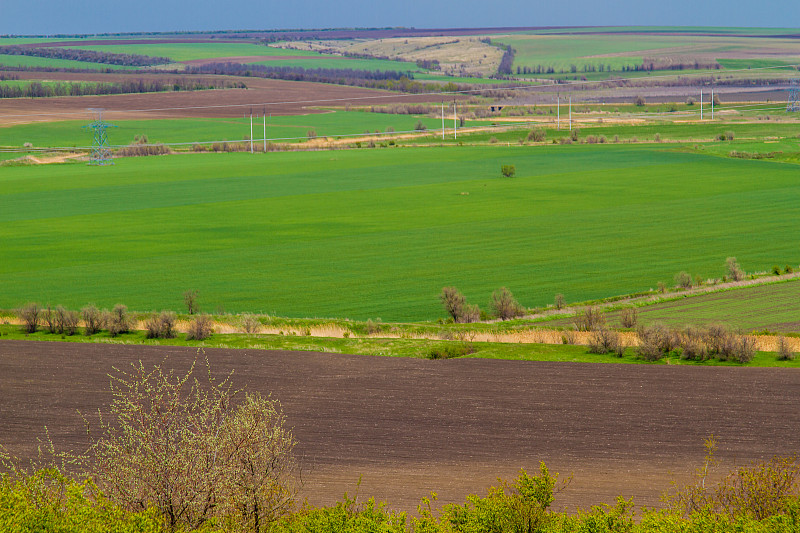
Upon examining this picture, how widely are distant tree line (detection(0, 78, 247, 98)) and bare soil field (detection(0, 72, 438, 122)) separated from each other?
15.9 feet

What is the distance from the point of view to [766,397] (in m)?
20.0

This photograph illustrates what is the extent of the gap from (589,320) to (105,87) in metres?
125

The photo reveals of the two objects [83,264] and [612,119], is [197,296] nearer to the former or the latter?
[83,264]

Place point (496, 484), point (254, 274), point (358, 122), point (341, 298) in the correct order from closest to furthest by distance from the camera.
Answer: point (496, 484) → point (341, 298) → point (254, 274) → point (358, 122)

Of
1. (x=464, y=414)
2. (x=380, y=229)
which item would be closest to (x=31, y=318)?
(x=464, y=414)

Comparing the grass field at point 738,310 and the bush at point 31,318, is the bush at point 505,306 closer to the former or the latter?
the grass field at point 738,310

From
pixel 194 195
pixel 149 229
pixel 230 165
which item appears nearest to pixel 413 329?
pixel 149 229

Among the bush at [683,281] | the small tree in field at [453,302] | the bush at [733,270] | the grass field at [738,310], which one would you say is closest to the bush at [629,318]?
the grass field at [738,310]

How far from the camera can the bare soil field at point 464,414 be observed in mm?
16625

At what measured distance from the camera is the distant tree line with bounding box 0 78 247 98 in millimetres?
131750

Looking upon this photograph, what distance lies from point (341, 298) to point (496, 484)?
17934mm

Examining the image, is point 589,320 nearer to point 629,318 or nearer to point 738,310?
point 629,318

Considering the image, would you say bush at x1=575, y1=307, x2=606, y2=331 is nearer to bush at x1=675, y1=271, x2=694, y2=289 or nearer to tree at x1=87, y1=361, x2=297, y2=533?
bush at x1=675, y1=271, x2=694, y2=289

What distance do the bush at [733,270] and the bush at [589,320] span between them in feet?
30.2
